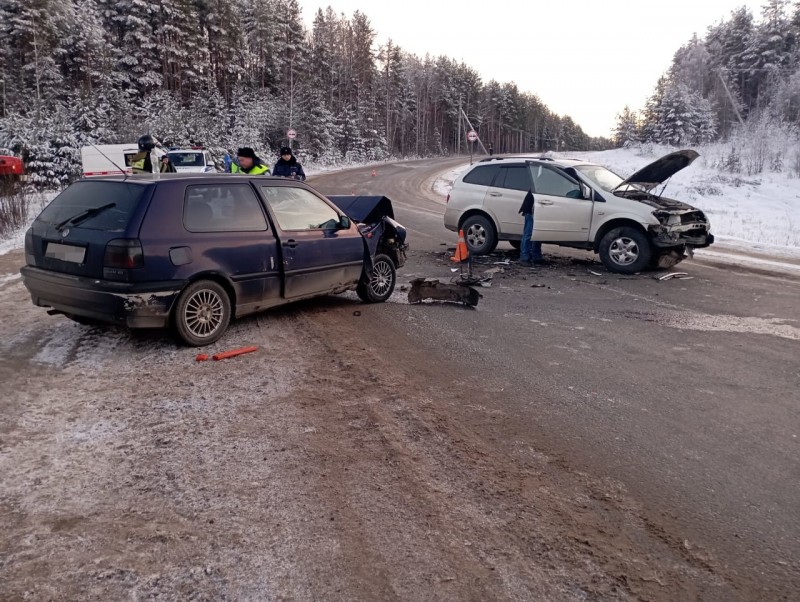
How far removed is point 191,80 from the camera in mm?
50281

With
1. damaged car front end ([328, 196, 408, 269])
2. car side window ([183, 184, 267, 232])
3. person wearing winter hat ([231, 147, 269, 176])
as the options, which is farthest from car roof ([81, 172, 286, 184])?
person wearing winter hat ([231, 147, 269, 176])

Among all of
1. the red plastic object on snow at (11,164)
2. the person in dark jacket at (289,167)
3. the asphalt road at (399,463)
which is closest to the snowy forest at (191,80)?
the red plastic object on snow at (11,164)

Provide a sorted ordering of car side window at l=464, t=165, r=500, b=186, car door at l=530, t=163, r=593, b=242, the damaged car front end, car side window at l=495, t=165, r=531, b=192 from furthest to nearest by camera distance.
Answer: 1. car side window at l=464, t=165, r=500, b=186
2. car side window at l=495, t=165, r=531, b=192
3. car door at l=530, t=163, r=593, b=242
4. the damaged car front end

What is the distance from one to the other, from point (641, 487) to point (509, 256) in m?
8.38

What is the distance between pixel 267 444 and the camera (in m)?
3.56

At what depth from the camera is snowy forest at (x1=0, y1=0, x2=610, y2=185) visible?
94.6 ft

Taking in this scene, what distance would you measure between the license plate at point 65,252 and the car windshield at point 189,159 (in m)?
17.7

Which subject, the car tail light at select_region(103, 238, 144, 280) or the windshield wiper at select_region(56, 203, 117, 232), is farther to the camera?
the windshield wiper at select_region(56, 203, 117, 232)

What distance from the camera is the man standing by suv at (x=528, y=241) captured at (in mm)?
10234

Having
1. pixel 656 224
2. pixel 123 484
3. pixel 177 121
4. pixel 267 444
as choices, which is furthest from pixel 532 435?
pixel 177 121

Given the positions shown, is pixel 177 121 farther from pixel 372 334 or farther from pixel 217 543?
pixel 217 543

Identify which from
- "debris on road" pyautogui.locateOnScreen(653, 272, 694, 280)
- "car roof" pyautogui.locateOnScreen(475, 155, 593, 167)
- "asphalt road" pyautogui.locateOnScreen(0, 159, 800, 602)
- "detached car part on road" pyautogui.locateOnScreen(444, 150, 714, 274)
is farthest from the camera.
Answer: "car roof" pyautogui.locateOnScreen(475, 155, 593, 167)

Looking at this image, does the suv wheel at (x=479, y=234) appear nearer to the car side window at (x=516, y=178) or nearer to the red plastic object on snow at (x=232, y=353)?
the car side window at (x=516, y=178)

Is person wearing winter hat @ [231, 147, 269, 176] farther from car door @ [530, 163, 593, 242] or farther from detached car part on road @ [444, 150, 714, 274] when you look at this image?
car door @ [530, 163, 593, 242]
